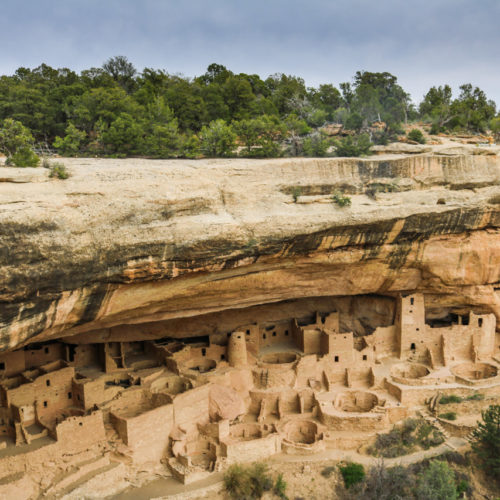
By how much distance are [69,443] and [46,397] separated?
2.22 m

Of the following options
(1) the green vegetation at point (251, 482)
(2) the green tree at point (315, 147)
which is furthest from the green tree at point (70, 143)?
(1) the green vegetation at point (251, 482)

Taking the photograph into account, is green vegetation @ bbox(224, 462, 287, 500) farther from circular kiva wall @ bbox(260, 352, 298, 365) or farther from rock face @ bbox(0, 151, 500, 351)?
rock face @ bbox(0, 151, 500, 351)

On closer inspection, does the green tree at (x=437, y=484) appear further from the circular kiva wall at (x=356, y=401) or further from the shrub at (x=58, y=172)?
the shrub at (x=58, y=172)

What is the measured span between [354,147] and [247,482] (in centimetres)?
1385

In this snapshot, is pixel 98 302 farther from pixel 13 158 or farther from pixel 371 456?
pixel 371 456

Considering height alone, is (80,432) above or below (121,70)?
below

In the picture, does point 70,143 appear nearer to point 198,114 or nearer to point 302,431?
point 198,114

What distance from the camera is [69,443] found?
1617 centimetres

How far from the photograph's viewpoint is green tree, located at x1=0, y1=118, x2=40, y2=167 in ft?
49.3

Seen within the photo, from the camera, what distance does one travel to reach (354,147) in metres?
22.1

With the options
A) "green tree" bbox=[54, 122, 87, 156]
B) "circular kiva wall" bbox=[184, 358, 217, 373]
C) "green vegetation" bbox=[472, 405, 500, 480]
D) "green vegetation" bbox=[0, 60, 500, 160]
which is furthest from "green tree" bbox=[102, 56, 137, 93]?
"green vegetation" bbox=[472, 405, 500, 480]

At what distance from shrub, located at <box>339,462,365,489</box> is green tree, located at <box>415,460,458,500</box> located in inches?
72.5

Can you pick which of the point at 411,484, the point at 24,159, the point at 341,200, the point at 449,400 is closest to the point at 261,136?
the point at 341,200

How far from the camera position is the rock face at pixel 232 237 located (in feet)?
41.3
